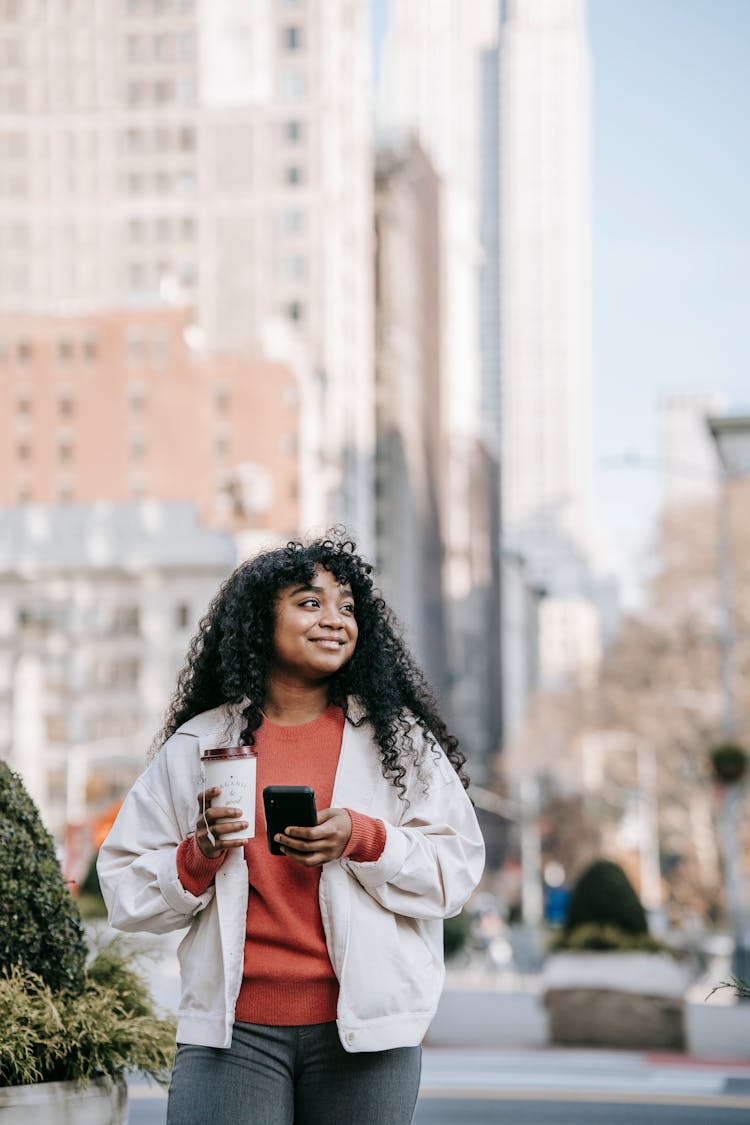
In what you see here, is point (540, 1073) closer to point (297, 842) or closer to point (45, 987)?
point (45, 987)

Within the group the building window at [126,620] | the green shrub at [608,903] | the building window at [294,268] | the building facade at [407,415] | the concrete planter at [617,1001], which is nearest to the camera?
the concrete planter at [617,1001]

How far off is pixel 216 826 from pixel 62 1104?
1311mm

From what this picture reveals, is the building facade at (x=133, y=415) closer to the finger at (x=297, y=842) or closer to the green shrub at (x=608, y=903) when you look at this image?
the green shrub at (x=608, y=903)

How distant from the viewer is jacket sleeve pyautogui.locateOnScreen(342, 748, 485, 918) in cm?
424

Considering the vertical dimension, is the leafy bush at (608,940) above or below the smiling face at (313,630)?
below

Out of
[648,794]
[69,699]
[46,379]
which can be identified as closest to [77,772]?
[69,699]

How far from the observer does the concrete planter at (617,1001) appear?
55.6ft

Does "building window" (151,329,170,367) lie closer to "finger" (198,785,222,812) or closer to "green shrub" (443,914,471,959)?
"green shrub" (443,914,471,959)

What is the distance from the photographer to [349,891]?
425 centimetres

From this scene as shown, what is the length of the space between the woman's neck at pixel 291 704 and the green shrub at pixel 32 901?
1.01 metres

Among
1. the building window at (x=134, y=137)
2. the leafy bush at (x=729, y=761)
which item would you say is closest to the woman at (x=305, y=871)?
the leafy bush at (x=729, y=761)

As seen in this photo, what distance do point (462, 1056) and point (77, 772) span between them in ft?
186

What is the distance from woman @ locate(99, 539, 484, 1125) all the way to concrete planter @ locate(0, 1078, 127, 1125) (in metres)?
0.83

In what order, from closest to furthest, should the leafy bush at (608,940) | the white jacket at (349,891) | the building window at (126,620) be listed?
the white jacket at (349,891) → the leafy bush at (608,940) → the building window at (126,620)
